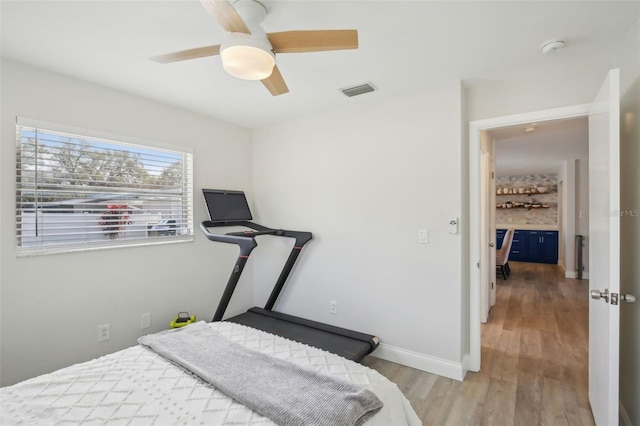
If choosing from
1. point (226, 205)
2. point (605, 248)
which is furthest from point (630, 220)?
point (226, 205)

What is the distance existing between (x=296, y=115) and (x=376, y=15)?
1779mm

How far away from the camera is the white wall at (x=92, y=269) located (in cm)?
212

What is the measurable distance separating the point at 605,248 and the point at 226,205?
9.96 feet

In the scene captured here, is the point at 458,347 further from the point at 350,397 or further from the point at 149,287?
the point at 149,287

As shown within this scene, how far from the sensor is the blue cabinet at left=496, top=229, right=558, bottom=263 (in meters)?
7.34

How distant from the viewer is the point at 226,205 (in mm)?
3328

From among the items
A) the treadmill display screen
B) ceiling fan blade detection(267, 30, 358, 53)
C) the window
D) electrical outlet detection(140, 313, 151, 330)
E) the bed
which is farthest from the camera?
the treadmill display screen

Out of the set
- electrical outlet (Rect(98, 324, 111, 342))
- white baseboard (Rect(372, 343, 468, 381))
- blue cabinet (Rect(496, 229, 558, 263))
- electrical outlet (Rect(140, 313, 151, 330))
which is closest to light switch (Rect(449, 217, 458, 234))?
white baseboard (Rect(372, 343, 468, 381))

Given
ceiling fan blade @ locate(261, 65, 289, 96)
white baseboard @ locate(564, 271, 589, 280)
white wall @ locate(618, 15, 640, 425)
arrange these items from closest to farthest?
1. white wall @ locate(618, 15, 640, 425)
2. ceiling fan blade @ locate(261, 65, 289, 96)
3. white baseboard @ locate(564, 271, 589, 280)

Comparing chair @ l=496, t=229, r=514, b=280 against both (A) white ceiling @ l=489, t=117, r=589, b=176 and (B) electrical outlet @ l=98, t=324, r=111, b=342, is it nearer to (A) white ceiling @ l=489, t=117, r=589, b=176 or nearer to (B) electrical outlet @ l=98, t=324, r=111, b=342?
(A) white ceiling @ l=489, t=117, r=589, b=176

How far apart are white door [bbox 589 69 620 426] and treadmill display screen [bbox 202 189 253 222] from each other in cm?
295

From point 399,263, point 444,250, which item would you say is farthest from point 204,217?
point 444,250

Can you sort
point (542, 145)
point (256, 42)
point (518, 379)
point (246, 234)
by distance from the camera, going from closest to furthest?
point (256, 42), point (518, 379), point (246, 234), point (542, 145)

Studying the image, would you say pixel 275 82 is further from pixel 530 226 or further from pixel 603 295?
pixel 530 226
